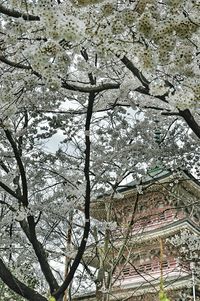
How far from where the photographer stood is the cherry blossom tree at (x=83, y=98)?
9.21 ft

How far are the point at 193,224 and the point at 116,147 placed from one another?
7927 millimetres

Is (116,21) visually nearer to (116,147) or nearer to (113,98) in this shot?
(113,98)

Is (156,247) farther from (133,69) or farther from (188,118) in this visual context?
(133,69)

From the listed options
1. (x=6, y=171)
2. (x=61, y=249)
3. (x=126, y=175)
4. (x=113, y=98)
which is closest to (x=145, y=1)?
(x=113, y=98)

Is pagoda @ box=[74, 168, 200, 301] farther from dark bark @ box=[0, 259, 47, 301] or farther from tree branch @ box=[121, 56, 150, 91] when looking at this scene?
tree branch @ box=[121, 56, 150, 91]

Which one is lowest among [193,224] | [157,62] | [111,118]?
[157,62]

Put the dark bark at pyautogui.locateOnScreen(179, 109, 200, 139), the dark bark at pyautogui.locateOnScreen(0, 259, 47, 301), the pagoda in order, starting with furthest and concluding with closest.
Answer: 1. the pagoda
2. the dark bark at pyautogui.locateOnScreen(0, 259, 47, 301)
3. the dark bark at pyautogui.locateOnScreen(179, 109, 200, 139)

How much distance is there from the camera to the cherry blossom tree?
2.81 metres

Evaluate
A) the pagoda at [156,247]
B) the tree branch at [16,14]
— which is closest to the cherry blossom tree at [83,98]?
the tree branch at [16,14]

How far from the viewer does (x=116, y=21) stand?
9.30ft

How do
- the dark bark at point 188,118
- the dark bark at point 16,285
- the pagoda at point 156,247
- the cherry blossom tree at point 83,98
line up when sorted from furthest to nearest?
the pagoda at point 156,247
the dark bark at point 16,285
the dark bark at point 188,118
the cherry blossom tree at point 83,98

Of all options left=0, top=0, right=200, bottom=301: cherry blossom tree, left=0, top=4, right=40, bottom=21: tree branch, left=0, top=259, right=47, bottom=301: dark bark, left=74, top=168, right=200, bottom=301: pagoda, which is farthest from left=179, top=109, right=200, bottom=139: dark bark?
left=74, top=168, right=200, bottom=301: pagoda

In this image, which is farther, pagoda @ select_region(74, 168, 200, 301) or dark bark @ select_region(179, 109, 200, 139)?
pagoda @ select_region(74, 168, 200, 301)

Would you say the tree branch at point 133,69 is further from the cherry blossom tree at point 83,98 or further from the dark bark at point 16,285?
the dark bark at point 16,285
